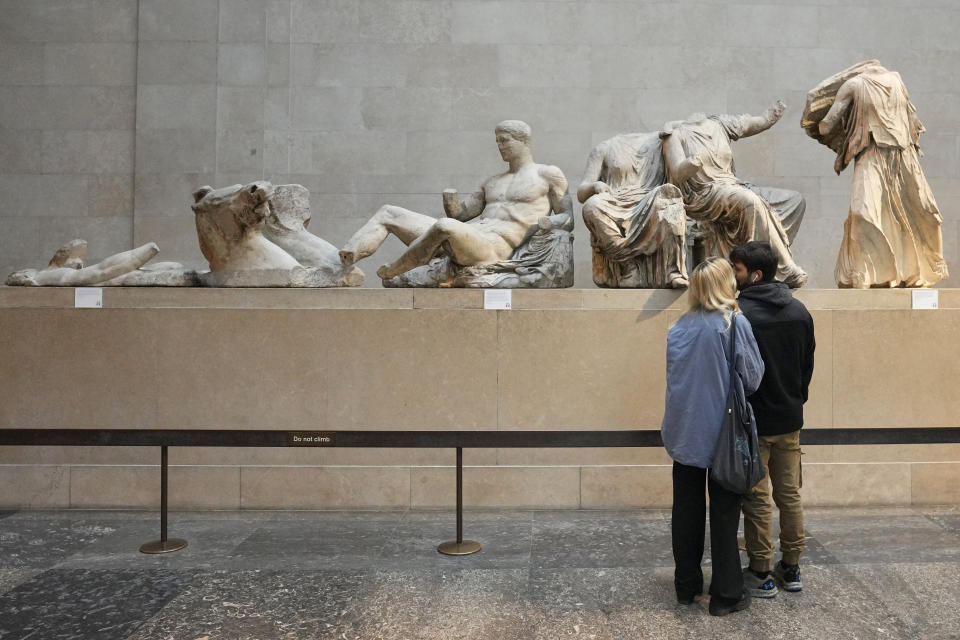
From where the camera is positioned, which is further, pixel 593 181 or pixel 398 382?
pixel 593 181

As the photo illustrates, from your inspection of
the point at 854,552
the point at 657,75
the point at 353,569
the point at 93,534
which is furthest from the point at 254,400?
the point at 657,75

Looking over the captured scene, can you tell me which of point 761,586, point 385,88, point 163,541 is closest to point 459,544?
point 761,586

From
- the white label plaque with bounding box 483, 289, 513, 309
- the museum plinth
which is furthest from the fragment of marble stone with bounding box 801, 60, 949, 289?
the white label plaque with bounding box 483, 289, 513, 309

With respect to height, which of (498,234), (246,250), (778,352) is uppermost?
(498,234)

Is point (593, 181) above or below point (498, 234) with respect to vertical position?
above

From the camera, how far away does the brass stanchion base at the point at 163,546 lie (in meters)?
4.58

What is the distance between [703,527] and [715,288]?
1177 mm

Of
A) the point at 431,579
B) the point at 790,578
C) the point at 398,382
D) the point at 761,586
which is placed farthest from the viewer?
the point at 398,382

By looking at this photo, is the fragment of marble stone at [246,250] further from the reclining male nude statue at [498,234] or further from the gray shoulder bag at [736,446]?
the gray shoulder bag at [736,446]

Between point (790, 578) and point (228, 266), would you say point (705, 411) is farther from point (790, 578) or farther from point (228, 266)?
point (228, 266)

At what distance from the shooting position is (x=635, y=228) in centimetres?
572

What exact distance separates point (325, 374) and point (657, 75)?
6371 mm

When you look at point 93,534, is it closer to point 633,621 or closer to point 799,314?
point 633,621

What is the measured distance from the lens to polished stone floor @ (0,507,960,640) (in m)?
3.42
